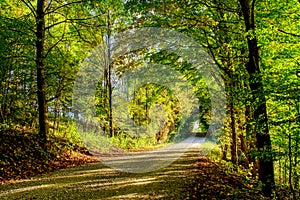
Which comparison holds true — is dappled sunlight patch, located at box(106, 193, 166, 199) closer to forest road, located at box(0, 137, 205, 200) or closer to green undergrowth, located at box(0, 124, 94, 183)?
forest road, located at box(0, 137, 205, 200)

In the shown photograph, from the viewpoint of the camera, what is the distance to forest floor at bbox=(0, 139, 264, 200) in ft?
20.8

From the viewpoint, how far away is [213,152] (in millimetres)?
16312

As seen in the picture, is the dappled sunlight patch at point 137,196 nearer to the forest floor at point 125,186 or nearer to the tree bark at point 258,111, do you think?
the forest floor at point 125,186

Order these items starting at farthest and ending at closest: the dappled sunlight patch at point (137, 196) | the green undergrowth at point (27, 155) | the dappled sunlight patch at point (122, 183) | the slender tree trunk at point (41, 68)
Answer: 1. the slender tree trunk at point (41, 68)
2. the green undergrowth at point (27, 155)
3. the dappled sunlight patch at point (122, 183)
4. the dappled sunlight patch at point (137, 196)

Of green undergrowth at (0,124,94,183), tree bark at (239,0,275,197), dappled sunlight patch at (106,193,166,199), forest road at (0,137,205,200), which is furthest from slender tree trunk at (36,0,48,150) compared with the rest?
tree bark at (239,0,275,197)

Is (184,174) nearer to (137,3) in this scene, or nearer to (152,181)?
(152,181)

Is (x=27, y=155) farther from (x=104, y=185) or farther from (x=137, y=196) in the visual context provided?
(x=137, y=196)

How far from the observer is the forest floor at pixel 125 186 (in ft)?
20.8

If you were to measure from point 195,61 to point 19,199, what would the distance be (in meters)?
9.42

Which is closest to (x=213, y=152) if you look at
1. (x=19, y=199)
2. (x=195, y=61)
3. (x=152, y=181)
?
(x=195, y=61)

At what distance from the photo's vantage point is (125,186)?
23.8 feet

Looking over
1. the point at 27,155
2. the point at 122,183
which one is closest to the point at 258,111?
the point at 122,183

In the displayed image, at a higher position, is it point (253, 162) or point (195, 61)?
point (195, 61)

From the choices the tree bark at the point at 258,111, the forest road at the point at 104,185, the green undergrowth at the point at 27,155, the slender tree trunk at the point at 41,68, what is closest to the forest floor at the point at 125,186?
the forest road at the point at 104,185
